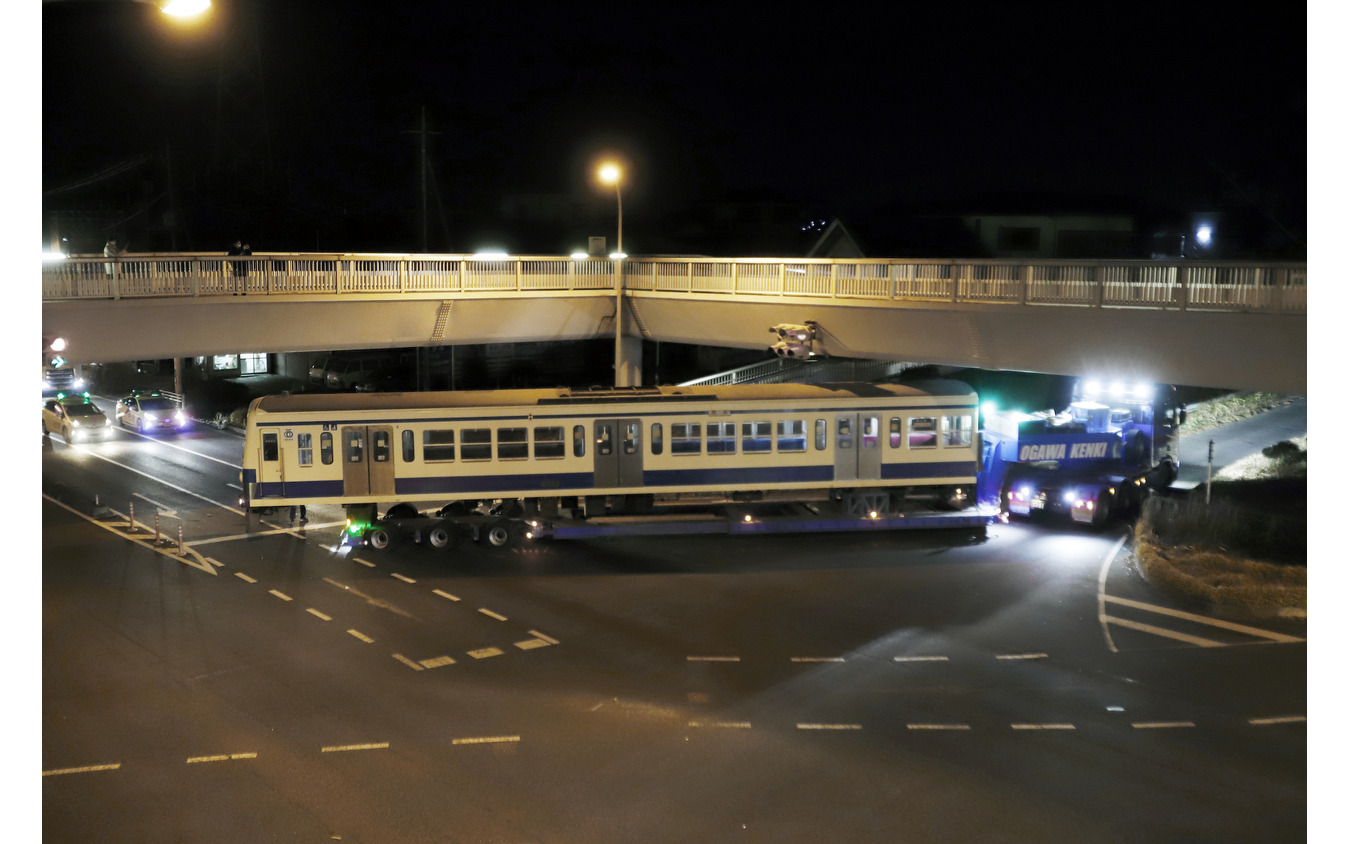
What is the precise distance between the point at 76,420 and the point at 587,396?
2215cm

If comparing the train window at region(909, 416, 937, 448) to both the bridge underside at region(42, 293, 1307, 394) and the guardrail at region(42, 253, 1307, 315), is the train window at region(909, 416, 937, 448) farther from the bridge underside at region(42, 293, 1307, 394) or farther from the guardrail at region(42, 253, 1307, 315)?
the guardrail at region(42, 253, 1307, 315)

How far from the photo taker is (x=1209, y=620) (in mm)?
17719

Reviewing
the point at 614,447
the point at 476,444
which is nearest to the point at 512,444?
the point at 476,444

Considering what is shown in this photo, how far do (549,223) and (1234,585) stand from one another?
1872 inches

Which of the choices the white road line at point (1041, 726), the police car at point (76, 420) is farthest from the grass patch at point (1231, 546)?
the police car at point (76, 420)

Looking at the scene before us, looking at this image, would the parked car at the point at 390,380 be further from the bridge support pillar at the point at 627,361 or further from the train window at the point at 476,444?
the train window at the point at 476,444

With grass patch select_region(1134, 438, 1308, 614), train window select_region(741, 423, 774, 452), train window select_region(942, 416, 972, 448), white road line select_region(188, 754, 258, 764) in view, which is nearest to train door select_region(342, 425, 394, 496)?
train window select_region(741, 423, 774, 452)

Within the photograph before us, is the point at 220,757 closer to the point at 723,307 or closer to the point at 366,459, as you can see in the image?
the point at 366,459

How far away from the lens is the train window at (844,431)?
906 inches

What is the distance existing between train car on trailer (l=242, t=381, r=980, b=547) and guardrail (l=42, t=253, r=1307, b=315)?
302cm

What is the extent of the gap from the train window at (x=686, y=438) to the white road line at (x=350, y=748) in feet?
36.8

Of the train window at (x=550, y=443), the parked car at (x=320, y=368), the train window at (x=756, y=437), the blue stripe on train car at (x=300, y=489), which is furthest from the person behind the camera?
the parked car at (x=320, y=368)

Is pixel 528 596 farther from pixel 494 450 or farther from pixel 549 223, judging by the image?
pixel 549 223

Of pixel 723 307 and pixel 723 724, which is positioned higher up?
pixel 723 307
